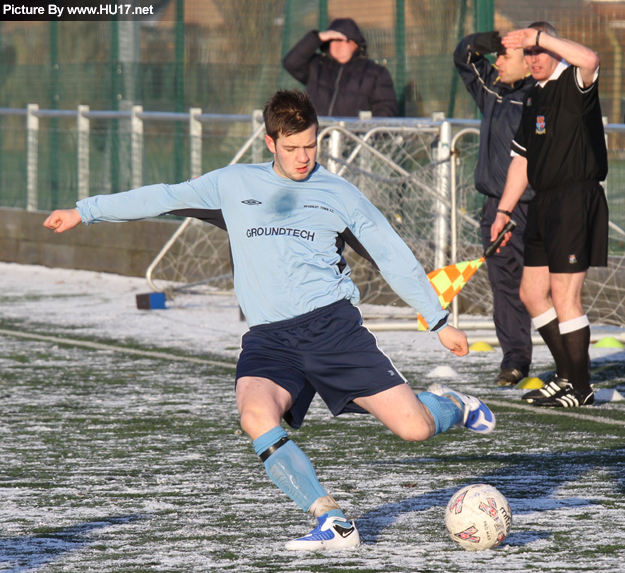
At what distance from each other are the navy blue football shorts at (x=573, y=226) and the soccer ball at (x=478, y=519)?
117 inches

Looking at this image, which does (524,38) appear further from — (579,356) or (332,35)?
(332,35)

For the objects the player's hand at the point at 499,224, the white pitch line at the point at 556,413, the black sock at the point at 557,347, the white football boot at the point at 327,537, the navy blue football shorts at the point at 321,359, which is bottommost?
the white pitch line at the point at 556,413

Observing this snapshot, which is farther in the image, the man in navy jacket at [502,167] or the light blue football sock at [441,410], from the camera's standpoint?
the man in navy jacket at [502,167]

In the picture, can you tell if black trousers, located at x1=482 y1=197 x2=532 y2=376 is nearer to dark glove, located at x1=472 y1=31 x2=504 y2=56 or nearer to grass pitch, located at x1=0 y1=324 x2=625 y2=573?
grass pitch, located at x1=0 y1=324 x2=625 y2=573

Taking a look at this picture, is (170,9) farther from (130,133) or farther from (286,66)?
(286,66)

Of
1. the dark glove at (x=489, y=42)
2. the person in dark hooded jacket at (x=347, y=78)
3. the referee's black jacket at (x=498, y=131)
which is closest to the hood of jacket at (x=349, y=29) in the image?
the person in dark hooded jacket at (x=347, y=78)

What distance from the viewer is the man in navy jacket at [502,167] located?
860 cm

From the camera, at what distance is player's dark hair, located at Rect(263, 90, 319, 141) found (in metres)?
5.05

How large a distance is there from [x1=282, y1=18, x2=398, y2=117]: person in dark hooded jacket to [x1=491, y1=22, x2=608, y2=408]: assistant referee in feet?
16.3

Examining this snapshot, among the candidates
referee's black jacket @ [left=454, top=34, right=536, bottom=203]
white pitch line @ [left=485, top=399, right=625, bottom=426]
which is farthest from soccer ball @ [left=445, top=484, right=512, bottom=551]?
referee's black jacket @ [left=454, top=34, right=536, bottom=203]

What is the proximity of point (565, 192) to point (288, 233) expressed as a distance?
300 cm

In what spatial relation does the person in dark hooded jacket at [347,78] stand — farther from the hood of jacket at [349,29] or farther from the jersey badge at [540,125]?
the jersey badge at [540,125]

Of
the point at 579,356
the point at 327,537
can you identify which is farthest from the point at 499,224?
the point at 327,537

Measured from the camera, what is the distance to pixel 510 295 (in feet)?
29.3
